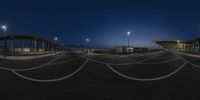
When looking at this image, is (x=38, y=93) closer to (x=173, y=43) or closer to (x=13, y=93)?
(x=13, y=93)

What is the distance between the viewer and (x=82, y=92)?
6.23 metres

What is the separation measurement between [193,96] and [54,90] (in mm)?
3746

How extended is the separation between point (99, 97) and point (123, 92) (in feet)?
3.14

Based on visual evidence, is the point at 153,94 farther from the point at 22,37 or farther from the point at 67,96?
the point at 22,37

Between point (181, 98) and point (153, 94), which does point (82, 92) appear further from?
point (181, 98)

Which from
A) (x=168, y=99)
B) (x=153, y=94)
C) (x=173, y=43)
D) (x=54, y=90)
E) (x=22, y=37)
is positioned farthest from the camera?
(x=173, y=43)

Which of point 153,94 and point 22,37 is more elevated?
point 22,37

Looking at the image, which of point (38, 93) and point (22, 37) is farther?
point (22, 37)

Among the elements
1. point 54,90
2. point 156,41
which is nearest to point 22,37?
point 54,90

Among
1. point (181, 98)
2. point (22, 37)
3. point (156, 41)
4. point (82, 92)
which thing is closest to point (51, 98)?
point (82, 92)

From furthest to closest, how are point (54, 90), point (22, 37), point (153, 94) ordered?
point (22, 37) → point (54, 90) → point (153, 94)

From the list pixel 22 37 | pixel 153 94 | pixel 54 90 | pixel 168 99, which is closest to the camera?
pixel 168 99

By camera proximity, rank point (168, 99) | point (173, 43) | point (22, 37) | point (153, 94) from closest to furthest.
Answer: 1. point (168, 99)
2. point (153, 94)
3. point (22, 37)
4. point (173, 43)

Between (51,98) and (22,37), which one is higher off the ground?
(22,37)
